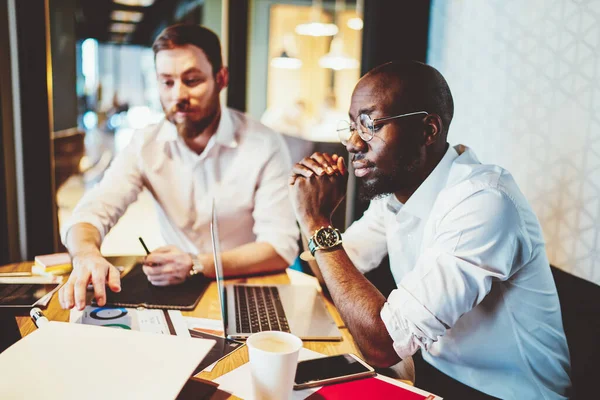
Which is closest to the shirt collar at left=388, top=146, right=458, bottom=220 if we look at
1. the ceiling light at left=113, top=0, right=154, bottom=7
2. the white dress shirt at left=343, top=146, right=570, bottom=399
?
the white dress shirt at left=343, top=146, right=570, bottom=399

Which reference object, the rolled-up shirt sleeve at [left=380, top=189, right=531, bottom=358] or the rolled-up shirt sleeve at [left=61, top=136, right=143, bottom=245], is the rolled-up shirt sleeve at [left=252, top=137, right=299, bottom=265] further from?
the rolled-up shirt sleeve at [left=380, top=189, right=531, bottom=358]

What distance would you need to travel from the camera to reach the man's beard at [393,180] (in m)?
1.42

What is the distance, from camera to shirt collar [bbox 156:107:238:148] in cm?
215

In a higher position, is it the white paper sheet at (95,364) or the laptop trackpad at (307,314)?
the white paper sheet at (95,364)

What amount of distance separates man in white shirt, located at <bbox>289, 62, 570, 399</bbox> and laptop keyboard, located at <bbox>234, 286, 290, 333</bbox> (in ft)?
A: 0.59

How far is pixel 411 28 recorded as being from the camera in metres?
2.66

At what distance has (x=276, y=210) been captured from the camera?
205 cm

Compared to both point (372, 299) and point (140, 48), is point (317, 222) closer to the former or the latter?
point (372, 299)

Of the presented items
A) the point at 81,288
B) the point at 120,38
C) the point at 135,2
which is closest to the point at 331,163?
the point at 81,288

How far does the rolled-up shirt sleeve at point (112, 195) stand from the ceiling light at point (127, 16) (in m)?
5.08

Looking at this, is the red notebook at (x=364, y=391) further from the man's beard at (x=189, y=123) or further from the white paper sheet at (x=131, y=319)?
the man's beard at (x=189, y=123)

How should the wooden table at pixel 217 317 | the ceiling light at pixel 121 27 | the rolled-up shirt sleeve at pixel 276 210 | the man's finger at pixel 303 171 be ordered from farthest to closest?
the ceiling light at pixel 121 27 < the rolled-up shirt sleeve at pixel 276 210 < the man's finger at pixel 303 171 < the wooden table at pixel 217 317

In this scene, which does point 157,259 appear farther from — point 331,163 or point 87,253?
point 331,163

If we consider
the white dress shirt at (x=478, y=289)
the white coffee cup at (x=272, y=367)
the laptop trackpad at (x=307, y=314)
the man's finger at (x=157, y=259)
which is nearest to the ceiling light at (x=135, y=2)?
the man's finger at (x=157, y=259)
